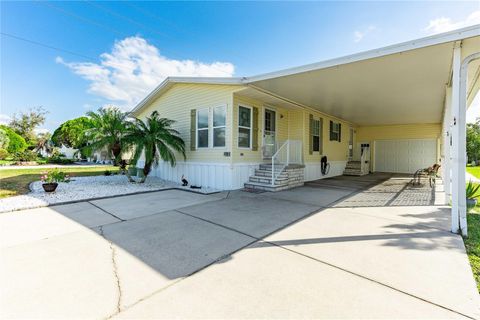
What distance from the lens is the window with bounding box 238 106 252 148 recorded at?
866cm

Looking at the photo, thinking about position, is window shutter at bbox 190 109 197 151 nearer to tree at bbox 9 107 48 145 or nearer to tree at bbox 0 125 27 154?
tree at bbox 0 125 27 154

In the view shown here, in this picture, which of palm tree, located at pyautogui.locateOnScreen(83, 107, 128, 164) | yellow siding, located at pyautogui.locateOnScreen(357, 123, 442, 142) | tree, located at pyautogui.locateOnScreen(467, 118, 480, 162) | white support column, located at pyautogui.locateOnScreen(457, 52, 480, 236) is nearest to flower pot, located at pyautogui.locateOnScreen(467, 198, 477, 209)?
white support column, located at pyautogui.locateOnScreen(457, 52, 480, 236)

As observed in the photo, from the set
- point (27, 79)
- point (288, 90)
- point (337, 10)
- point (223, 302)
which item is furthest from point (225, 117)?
point (27, 79)

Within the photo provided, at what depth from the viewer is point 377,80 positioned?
6688mm

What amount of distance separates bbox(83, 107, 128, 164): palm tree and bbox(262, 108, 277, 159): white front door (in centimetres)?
596

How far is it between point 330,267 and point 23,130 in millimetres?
45159

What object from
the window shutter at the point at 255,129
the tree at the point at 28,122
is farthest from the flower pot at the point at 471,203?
the tree at the point at 28,122

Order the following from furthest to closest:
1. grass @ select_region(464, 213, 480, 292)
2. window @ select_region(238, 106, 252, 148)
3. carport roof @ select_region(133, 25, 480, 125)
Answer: window @ select_region(238, 106, 252, 148), carport roof @ select_region(133, 25, 480, 125), grass @ select_region(464, 213, 480, 292)

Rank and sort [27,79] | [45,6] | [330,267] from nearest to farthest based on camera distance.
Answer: [330,267], [45,6], [27,79]

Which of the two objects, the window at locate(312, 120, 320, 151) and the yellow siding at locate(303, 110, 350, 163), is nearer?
the yellow siding at locate(303, 110, 350, 163)

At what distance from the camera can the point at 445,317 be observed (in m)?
1.88

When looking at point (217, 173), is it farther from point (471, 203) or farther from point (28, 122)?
point (28, 122)

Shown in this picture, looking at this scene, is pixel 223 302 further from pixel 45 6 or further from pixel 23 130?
pixel 23 130

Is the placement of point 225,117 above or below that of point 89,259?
above
